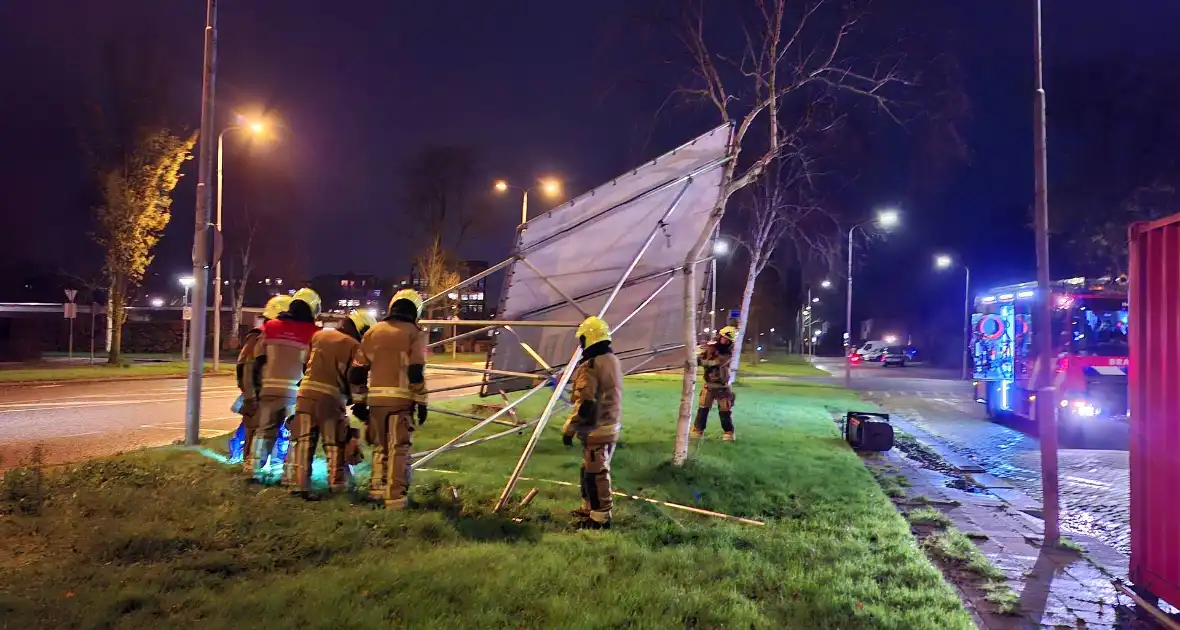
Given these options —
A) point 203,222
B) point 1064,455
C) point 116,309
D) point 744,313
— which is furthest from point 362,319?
point 116,309

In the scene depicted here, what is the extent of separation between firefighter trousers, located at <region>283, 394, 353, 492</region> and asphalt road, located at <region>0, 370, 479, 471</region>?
13.2ft

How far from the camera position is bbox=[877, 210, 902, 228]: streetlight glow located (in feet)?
58.0

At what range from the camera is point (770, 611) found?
14.9 feet

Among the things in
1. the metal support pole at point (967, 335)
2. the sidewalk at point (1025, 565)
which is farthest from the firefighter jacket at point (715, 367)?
the metal support pole at point (967, 335)

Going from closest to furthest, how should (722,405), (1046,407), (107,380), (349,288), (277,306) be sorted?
(1046,407), (277,306), (722,405), (107,380), (349,288)

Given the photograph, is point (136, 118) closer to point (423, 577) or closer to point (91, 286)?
point (91, 286)

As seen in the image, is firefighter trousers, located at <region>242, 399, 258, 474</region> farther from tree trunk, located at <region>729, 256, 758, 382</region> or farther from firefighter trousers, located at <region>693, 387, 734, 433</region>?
tree trunk, located at <region>729, 256, 758, 382</region>

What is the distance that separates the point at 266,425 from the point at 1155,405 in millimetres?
7562

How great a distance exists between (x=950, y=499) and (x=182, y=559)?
27.3ft

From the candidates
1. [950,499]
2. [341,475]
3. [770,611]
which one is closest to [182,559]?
[341,475]

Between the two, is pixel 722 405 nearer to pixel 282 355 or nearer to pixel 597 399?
pixel 597 399

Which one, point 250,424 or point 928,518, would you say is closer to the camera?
point 250,424

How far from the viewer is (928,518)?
25.3 feet

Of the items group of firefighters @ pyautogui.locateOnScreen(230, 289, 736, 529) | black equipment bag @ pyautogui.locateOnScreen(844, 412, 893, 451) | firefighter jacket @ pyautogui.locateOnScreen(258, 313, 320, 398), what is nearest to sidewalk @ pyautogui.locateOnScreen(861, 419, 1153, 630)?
black equipment bag @ pyautogui.locateOnScreen(844, 412, 893, 451)
